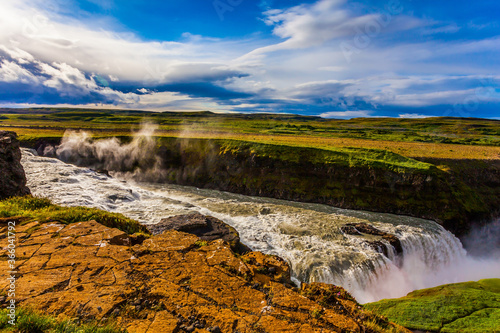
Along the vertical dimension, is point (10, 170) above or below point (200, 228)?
above

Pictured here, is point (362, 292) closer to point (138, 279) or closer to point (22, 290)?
point (138, 279)

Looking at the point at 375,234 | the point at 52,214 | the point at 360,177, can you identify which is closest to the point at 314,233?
the point at 375,234

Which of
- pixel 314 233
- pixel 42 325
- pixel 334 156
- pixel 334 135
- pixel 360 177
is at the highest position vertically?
pixel 334 135

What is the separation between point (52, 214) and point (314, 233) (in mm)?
18864

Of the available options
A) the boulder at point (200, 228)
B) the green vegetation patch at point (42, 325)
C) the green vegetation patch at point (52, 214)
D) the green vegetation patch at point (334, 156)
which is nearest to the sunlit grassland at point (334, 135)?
the green vegetation patch at point (334, 156)

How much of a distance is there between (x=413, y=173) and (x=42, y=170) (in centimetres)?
4946

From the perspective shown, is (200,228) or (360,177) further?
(360,177)

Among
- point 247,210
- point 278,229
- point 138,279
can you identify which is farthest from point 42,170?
point 138,279

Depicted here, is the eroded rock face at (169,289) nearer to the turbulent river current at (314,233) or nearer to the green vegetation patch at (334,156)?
the turbulent river current at (314,233)

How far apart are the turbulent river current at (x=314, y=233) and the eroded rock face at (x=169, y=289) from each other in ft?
33.1

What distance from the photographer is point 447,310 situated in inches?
377

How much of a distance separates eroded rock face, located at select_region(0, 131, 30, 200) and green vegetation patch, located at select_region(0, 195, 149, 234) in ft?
10.3

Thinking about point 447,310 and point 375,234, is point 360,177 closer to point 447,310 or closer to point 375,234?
point 375,234

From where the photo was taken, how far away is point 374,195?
29.4 m
